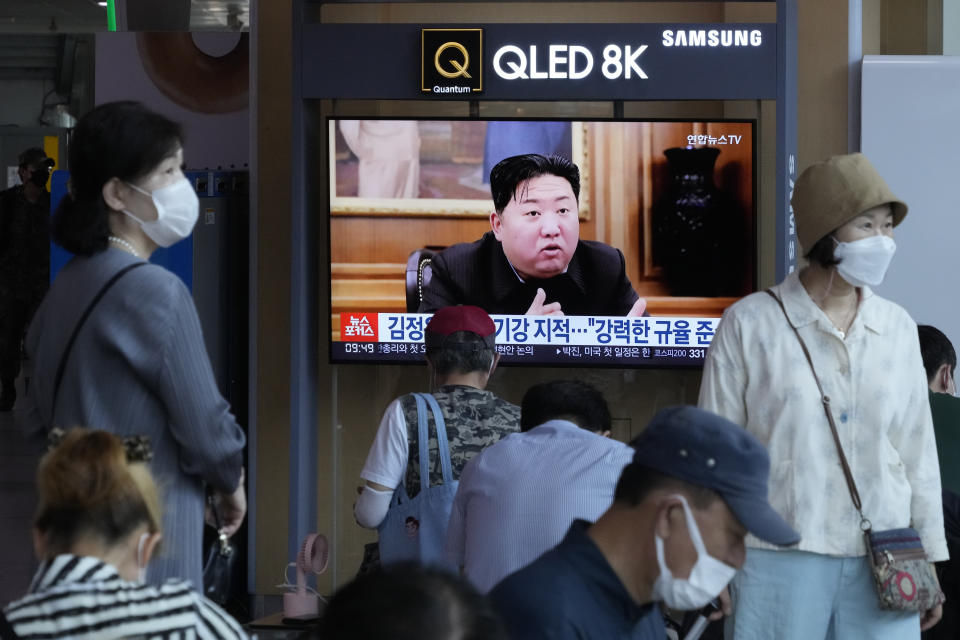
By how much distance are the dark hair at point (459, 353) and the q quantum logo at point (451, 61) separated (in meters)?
2.04

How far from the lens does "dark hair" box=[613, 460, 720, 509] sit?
1.99m

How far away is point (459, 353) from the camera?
3.87 metres

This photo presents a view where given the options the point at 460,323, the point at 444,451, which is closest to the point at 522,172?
the point at 460,323

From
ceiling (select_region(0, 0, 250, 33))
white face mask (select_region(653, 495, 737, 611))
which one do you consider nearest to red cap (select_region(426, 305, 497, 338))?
white face mask (select_region(653, 495, 737, 611))

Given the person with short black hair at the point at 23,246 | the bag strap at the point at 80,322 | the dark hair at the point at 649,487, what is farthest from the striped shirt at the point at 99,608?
the person with short black hair at the point at 23,246

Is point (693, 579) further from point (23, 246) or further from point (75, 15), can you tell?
point (75, 15)

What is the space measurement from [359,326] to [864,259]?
3.09 meters

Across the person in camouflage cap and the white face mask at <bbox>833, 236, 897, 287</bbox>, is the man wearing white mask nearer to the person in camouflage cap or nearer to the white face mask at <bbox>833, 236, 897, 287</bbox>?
the white face mask at <bbox>833, 236, 897, 287</bbox>

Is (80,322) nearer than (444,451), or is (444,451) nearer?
(80,322)

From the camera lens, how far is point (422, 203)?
5816mm

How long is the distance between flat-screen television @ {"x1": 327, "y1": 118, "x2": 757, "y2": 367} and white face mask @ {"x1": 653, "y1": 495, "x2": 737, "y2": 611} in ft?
12.2

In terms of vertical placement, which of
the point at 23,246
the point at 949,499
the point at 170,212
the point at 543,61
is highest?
the point at 543,61

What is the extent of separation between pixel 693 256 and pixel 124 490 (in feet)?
13.2

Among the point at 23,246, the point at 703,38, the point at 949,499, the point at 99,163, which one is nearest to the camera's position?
the point at 99,163
